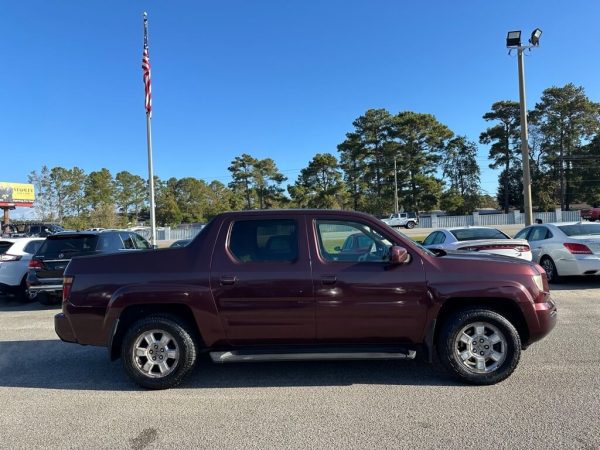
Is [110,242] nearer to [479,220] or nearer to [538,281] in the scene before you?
[538,281]

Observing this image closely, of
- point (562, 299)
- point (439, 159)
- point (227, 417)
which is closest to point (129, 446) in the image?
point (227, 417)

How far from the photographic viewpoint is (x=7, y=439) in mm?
3725

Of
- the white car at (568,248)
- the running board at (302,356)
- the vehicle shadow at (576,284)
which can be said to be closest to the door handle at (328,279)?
the running board at (302,356)

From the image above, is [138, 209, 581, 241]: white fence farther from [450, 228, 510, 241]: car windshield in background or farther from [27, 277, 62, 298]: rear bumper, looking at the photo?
[27, 277, 62, 298]: rear bumper

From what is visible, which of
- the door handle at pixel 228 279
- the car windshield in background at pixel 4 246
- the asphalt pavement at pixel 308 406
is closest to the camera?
the asphalt pavement at pixel 308 406

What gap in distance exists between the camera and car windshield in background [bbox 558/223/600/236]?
1052 centimetres

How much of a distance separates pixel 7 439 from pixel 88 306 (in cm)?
139

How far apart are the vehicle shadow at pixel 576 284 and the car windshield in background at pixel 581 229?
1172 millimetres

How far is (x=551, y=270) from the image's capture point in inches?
424

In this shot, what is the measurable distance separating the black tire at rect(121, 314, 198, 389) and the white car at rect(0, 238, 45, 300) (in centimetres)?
760

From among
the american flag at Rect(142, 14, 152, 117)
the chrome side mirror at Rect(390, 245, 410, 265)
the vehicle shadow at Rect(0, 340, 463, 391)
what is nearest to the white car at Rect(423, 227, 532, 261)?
the vehicle shadow at Rect(0, 340, 463, 391)

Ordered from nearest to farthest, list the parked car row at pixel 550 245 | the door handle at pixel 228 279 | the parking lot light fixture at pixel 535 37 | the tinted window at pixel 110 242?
the door handle at pixel 228 279, the tinted window at pixel 110 242, the parked car row at pixel 550 245, the parking lot light fixture at pixel 535 37

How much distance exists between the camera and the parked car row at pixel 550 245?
32.2ft

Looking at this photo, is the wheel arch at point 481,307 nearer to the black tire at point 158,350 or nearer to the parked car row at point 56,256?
the black tire at point 158,350
